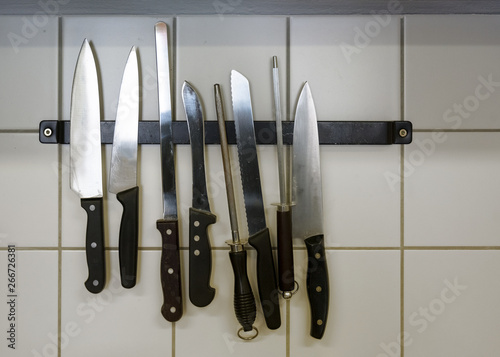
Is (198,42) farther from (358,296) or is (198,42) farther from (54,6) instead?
(358,296)

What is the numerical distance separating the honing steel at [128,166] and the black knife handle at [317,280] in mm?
284

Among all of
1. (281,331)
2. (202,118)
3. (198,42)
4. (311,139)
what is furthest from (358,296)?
(198,42)

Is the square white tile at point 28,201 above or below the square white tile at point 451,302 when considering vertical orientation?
above

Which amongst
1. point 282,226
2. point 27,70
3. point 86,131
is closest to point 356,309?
point 282,226

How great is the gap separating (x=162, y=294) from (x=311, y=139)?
0.36 m

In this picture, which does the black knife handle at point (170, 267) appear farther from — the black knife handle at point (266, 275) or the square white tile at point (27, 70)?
the square white tile at point (27, 70)

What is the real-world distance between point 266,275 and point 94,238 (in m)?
0.28

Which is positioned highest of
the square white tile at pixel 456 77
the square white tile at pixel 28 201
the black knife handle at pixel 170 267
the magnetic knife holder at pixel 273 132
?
the square white tile at pixel 456 77

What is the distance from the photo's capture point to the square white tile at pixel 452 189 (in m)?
0.77

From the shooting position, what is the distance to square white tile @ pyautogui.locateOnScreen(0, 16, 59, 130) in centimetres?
76

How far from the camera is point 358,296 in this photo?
0.77m

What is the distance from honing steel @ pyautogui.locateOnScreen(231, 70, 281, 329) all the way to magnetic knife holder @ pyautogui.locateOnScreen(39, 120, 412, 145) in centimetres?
2

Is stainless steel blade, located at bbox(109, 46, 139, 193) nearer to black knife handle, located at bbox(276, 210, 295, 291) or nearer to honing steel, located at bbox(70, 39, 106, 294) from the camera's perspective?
honing steel, located at bbox(70, 39, 106, 294)

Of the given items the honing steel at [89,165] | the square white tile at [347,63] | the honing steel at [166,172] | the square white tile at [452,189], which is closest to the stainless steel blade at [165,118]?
the honing steel at [166,172]
